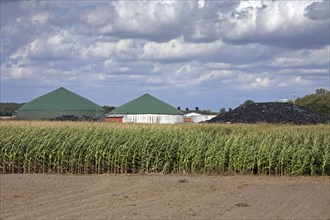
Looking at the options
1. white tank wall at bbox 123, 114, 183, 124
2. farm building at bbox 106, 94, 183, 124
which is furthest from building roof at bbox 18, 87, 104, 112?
white tank wall at bbox 123, 114, 183, 124

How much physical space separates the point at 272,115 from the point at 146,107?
24.4 meters

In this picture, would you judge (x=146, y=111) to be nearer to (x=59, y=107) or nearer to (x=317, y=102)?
(x=59, y=107)

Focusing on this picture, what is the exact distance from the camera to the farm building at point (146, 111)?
2417 inches

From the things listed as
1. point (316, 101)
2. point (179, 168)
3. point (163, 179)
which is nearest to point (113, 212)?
point (163, 179)

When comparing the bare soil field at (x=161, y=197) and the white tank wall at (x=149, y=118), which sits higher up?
the white tank wall at (x=149, y=118)

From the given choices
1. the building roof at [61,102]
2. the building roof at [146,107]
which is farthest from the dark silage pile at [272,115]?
the building roof at [61,102]

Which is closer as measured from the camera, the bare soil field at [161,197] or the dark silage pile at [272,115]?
the bare soil field at [161,197]

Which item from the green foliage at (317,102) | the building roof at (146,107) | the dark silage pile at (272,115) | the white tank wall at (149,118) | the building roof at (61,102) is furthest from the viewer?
the green foliage at (317,102)

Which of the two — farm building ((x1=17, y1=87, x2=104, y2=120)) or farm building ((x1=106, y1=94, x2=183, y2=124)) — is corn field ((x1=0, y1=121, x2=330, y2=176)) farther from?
farm building ((x1=106, y1=94, x2=183, y2=124))

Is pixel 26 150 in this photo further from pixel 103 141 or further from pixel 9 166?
pixel 103 141

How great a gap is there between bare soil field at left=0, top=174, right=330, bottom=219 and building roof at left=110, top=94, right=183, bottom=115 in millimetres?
46030

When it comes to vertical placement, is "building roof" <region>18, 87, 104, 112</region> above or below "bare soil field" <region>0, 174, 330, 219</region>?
above

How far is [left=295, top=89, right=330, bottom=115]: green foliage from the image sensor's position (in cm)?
7149

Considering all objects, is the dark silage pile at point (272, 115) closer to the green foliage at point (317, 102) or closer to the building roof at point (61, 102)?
the building roof at point (61, 102)
